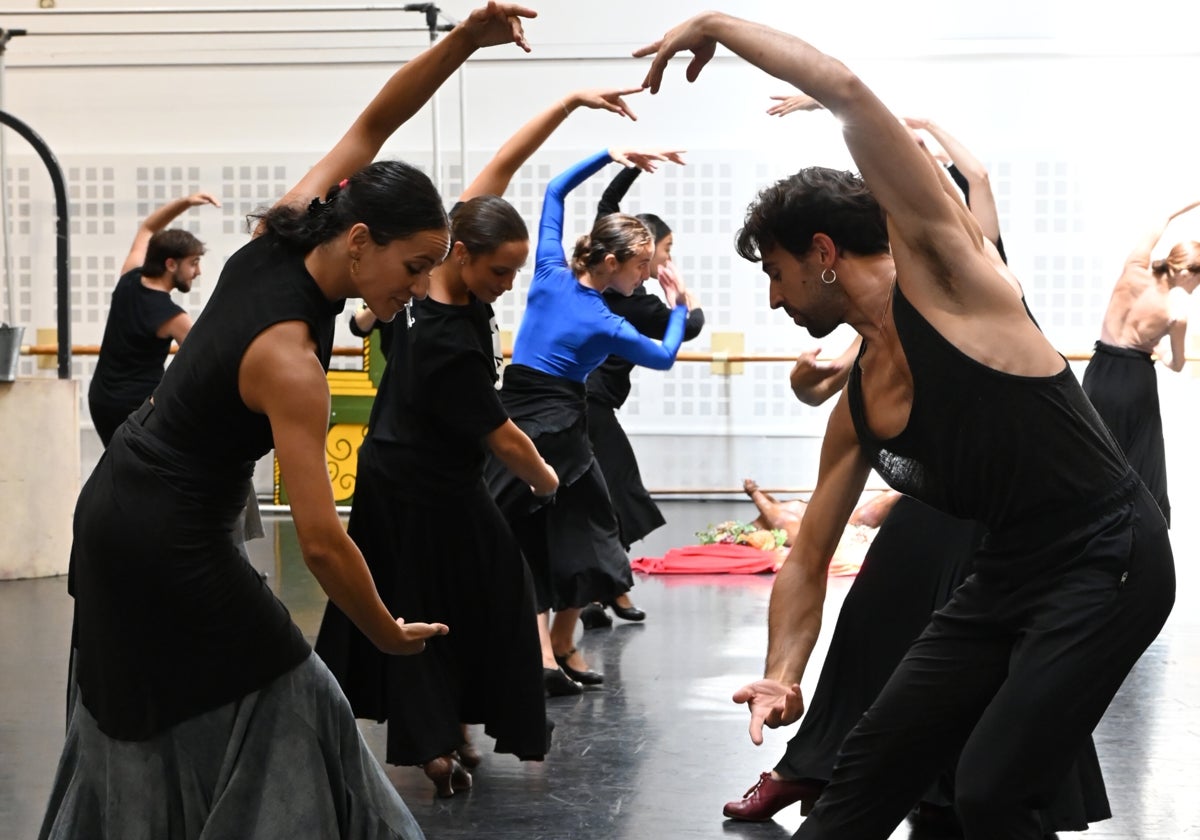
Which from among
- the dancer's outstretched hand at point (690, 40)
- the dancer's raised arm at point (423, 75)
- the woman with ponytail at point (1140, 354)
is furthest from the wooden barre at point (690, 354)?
the dancer's outstretched hand at point (690, 40)

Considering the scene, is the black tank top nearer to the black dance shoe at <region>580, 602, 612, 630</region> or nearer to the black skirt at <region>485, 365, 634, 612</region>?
the black skirt at <region>485, 365, 634, 612</region>

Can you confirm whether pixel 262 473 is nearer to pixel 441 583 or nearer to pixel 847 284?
pixel 441 583

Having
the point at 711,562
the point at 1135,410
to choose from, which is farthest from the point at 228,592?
the point at 711,562

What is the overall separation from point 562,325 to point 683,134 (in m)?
5.68

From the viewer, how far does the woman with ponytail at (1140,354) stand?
592cm

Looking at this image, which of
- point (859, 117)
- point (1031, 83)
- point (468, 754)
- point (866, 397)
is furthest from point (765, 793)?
point (1031, 83)

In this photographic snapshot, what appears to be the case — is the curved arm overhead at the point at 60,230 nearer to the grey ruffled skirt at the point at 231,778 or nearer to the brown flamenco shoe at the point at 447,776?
the brown flamenco shoe at the point at 447,776

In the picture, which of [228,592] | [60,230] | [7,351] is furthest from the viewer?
[60,230]

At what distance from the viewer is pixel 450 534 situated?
346cm

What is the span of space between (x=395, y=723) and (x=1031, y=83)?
7.69 metres

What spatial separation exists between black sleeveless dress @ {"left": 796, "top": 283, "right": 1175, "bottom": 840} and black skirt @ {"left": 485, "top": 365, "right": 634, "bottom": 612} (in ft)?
8.42

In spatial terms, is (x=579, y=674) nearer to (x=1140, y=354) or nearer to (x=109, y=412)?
(x=109, y=412)

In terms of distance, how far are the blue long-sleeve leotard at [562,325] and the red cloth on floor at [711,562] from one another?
7.96 ft

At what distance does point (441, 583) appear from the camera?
137 inches
